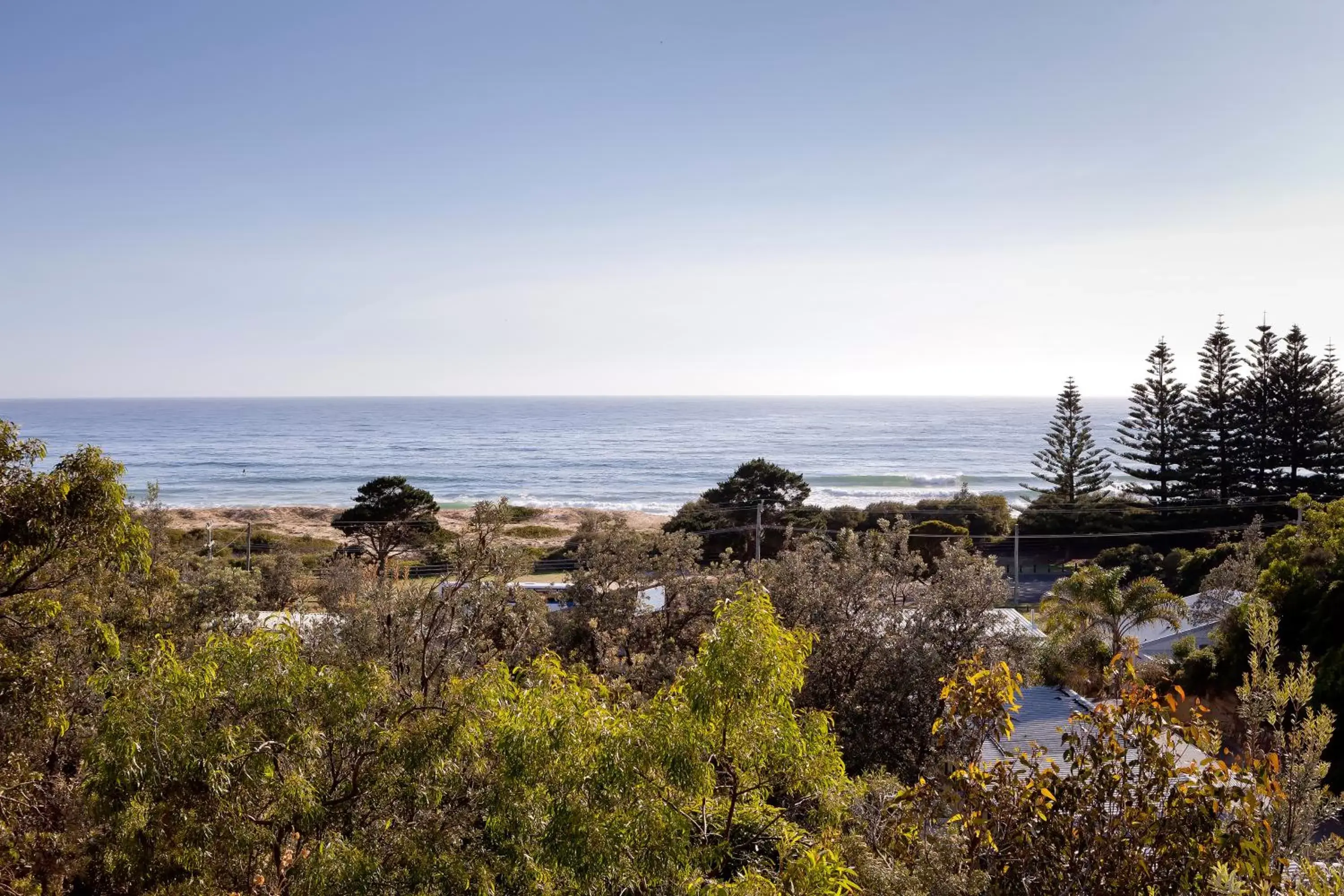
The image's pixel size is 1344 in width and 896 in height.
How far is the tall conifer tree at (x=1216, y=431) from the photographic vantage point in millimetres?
44188

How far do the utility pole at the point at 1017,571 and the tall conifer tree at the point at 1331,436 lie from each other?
571 inches

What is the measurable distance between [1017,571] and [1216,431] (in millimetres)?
23790

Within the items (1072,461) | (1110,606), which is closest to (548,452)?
(1072,461)

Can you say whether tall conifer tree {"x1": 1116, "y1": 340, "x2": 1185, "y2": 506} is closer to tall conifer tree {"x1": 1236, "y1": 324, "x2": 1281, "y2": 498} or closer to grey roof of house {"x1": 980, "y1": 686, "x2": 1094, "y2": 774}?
tall conifer tree {"x1": 1236, "y1": 324, "x2": 1281, "y2": 498}

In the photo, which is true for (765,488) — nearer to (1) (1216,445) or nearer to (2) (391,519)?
(2) (391,519)

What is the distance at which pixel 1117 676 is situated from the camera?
Result: 167 inches

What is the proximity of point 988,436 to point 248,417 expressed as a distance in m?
106

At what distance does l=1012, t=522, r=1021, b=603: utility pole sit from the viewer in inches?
1091

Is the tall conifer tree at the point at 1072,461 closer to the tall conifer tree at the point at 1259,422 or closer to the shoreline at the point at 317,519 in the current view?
the tall conifer tree at the point at 1259,422

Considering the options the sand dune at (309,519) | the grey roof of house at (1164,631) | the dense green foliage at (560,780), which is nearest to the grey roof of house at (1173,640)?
the grey roof of house at (1164,631)

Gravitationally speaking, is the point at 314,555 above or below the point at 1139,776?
below

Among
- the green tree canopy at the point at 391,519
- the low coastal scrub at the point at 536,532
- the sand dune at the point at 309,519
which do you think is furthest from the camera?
the sand dune at the point at 309,519

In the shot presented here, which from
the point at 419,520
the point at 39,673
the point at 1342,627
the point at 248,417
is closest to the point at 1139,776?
the point at 39,673

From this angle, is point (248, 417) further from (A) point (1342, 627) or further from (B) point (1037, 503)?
(A) point (1342, 627)
